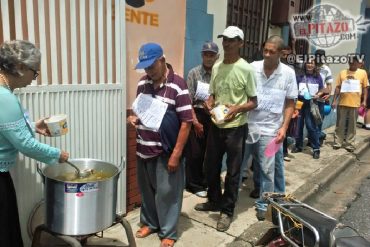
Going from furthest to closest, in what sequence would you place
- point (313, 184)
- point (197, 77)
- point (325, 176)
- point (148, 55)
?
point (325, 176)
point (313, 184)
point (197, 77)
point (148, 55)

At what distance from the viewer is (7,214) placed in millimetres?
2342

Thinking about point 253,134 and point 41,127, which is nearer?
point 41,127

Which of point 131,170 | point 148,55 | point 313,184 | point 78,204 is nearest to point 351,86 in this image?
point 313,184

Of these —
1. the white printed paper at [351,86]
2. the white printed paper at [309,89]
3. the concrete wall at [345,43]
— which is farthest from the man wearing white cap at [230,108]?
the concrete wall at [345,43]

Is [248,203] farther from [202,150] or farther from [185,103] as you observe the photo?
[185,103]

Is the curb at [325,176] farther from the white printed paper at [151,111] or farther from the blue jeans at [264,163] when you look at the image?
the white printed paper at [151,111]

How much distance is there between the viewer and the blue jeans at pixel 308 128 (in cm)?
689

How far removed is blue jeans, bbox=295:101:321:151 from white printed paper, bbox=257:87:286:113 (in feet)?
11.0

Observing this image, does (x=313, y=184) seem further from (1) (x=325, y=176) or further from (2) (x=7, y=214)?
(2) (x=7, y=214)

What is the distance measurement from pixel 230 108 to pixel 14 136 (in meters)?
2.01

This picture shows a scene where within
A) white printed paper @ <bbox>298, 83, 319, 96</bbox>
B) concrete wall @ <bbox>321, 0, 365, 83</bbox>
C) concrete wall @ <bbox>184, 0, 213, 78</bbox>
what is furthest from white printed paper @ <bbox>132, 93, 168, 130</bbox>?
concrete wall @ <bbox>321, 0, 365, 83</bbox>

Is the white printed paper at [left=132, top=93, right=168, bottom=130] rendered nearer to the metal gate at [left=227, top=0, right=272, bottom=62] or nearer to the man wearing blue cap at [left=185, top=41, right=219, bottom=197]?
the man wearing blue cap at [left=185, top=41, right=219, bottom=197]

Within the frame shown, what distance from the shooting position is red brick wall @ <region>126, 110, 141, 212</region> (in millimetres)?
3809

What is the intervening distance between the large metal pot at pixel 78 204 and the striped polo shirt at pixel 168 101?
583mm
